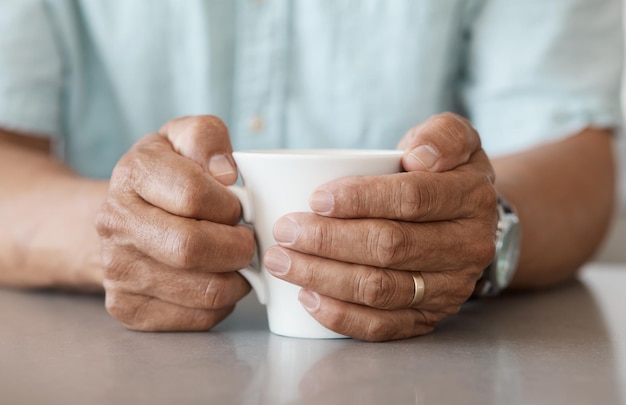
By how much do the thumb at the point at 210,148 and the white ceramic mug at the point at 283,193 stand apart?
0.02m

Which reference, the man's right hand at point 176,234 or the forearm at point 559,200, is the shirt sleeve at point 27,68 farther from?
the forearm at point 559,200

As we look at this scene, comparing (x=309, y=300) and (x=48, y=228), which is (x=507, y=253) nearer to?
(x=309, y=300)

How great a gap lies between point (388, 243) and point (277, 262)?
9 centimetres

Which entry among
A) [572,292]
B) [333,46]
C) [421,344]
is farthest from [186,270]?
[333,46]

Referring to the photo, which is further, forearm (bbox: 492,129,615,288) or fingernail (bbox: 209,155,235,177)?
forearm (bbox: 492,129,615,288)

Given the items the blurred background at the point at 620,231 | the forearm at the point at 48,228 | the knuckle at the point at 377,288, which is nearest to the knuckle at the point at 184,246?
the knuckle at the point at 377,288

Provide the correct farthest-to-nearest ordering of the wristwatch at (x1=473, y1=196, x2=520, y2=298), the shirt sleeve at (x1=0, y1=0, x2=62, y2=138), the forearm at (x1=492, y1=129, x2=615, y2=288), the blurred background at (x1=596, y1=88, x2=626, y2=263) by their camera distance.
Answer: the blurred background at (x1=596, y1=88, x2=626, y2=263), the shirt sleeve at (x1=0, y1=0, x2=62, y2=138), the forearm at (x1=492, y1=129, x2=615, y2=288), the wristwatch at (x1=473, y1=196, x2=520, y2=298)

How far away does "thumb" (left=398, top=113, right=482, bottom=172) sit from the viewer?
0.62 metres

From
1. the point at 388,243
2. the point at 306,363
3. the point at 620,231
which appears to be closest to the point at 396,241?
the point at 388,243

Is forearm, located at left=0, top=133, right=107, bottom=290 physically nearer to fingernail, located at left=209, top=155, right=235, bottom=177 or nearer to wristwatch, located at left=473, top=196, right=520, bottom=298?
fingernail, located at left=209, top=155, right=235, bottom=177

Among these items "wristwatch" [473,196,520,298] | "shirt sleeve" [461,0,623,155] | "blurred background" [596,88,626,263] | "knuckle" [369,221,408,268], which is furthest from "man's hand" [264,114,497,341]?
"blurred background" [596,88,626,263]

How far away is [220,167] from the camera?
2.13 ft

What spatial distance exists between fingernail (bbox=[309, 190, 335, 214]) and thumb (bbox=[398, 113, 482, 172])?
8cm

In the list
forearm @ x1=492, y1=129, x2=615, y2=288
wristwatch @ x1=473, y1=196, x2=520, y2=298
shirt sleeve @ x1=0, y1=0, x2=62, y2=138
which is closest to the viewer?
wristwatch @ x1=473, y1=196, x2=520, y2=298
